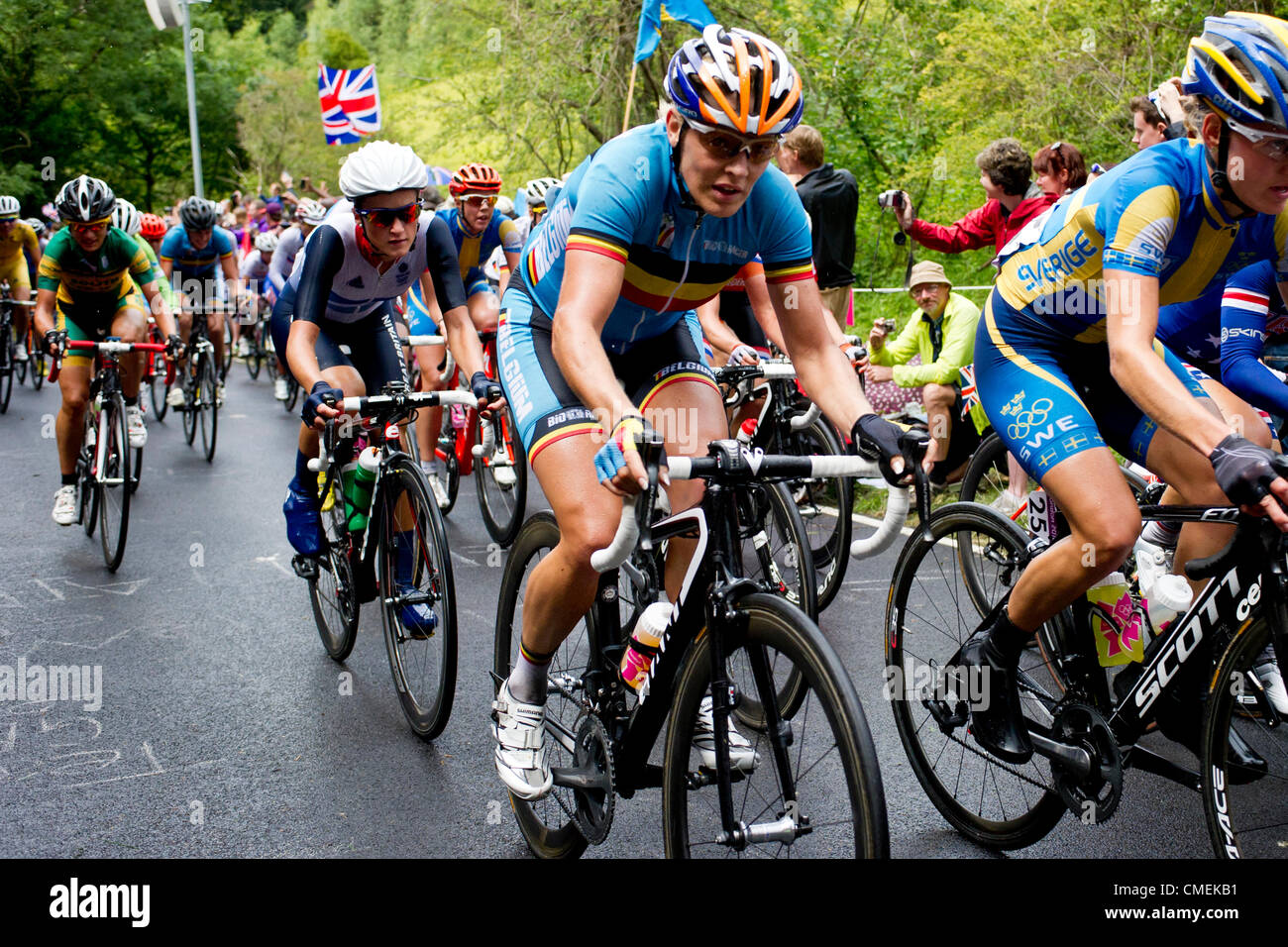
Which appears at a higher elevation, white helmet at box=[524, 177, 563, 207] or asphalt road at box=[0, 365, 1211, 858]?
white helmet at box=[524, 177, 563, 207]

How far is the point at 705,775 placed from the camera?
2932 mm

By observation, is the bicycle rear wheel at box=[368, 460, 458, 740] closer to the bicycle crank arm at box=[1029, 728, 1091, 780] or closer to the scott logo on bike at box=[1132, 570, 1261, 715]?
the bicycle crank arm at box=[1029, 728, 1091, 780]

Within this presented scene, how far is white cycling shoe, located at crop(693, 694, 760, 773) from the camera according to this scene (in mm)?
2859

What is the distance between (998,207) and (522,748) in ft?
18.1

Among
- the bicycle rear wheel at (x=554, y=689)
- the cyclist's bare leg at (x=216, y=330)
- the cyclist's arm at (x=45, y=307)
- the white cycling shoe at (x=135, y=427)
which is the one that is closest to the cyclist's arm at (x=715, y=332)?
the bicycle rear wheel at (x=554, y=689)

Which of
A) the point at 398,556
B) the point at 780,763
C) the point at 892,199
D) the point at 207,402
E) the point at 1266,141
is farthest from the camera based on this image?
the point at 207,402

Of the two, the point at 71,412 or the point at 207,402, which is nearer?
the point at 71,412

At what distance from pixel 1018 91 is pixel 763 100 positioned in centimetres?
1206

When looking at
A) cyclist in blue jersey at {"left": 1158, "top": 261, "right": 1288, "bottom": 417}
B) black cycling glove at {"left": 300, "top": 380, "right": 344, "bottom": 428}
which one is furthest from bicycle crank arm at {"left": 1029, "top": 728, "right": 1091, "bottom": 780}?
black cycling glove at {"left": 300, "top": 380, "right": 344, "bottom": 428}

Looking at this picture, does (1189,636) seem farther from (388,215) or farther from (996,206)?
(996,206)

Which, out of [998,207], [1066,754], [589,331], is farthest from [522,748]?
[998,207]

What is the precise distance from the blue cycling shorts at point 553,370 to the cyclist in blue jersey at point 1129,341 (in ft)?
3.04

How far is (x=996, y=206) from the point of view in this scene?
25.4ft

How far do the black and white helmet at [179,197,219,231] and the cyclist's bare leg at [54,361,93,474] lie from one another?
405cm
